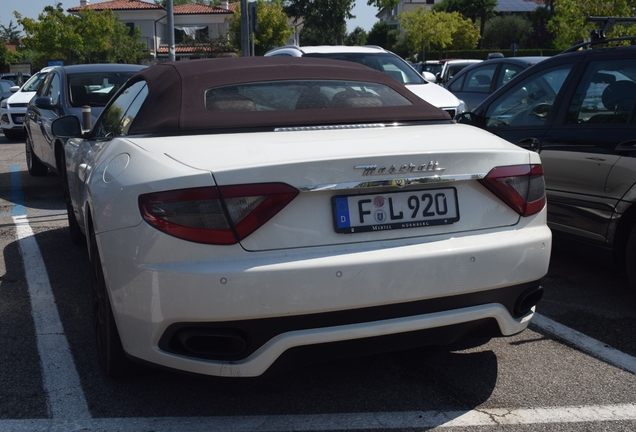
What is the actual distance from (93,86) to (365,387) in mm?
7216

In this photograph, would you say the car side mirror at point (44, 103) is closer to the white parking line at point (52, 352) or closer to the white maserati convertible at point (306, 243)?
the white parking line at point (52, 352)

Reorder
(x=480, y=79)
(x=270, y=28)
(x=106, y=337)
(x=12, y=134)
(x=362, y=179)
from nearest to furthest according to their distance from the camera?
1. (x=362, y=179)
2. (x=106, y=337)
3. (x=480, y=79)
4. (x=12, y=134)
5. (x=270, y=28)

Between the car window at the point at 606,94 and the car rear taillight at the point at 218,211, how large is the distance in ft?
9.44

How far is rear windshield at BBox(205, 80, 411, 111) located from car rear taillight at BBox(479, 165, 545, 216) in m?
0.94

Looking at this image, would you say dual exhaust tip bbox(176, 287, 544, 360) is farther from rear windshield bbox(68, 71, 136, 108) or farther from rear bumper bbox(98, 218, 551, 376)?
rear windshield bbox(68, 71, 136, 108)

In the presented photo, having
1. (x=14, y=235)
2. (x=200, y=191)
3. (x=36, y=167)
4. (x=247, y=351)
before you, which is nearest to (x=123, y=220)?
(x=200, y=191)

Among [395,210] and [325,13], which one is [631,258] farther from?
[325,13]

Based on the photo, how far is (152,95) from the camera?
12.6 feet

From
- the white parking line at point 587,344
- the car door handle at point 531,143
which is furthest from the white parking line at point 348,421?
the car door handle at point 531,143

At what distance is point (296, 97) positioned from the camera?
12.5 ft

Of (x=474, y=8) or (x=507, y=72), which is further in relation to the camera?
(x=474, y=8)

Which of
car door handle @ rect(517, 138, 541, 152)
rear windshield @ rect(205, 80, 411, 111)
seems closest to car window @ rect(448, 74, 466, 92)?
car door handle @ rect(517, 138, 541, 152)

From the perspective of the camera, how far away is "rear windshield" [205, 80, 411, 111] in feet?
12.2

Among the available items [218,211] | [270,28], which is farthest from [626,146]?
[270,28]
